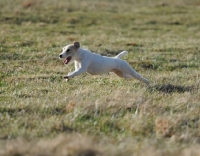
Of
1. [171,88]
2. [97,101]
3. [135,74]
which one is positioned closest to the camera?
[97,101]

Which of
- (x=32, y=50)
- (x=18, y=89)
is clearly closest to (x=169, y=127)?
(x=18, y=89)

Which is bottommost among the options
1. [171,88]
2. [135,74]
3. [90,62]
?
[171,88]

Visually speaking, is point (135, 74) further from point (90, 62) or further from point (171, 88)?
point (90, 62)

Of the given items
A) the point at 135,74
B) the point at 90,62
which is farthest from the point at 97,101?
the point at 135,74

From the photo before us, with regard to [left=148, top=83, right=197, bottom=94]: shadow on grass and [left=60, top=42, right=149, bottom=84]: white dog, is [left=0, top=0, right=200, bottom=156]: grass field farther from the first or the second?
[left=60, top=42, right=149, bottom=84]: white dog

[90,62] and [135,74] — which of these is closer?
[90,62]

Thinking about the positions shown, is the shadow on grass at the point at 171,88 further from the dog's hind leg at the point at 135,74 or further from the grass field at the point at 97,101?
the dog's hind leg at the point at 135,74

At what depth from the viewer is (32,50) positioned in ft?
55.5

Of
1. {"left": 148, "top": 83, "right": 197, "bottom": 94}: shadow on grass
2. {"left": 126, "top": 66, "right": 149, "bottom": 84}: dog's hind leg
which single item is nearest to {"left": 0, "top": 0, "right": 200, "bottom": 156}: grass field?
{"left": 148, "top": 83, "right": 197, "bottom": 94}: shadow on grass

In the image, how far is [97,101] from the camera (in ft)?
27.4

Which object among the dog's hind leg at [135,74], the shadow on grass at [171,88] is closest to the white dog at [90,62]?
the dog's hind leg at [135,74]

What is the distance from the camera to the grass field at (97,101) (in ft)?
20.6

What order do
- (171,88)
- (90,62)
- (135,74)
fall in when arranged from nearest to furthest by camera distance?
(171,88) → (90,62) → (135,74)

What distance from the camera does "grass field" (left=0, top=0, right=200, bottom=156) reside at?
629cm
